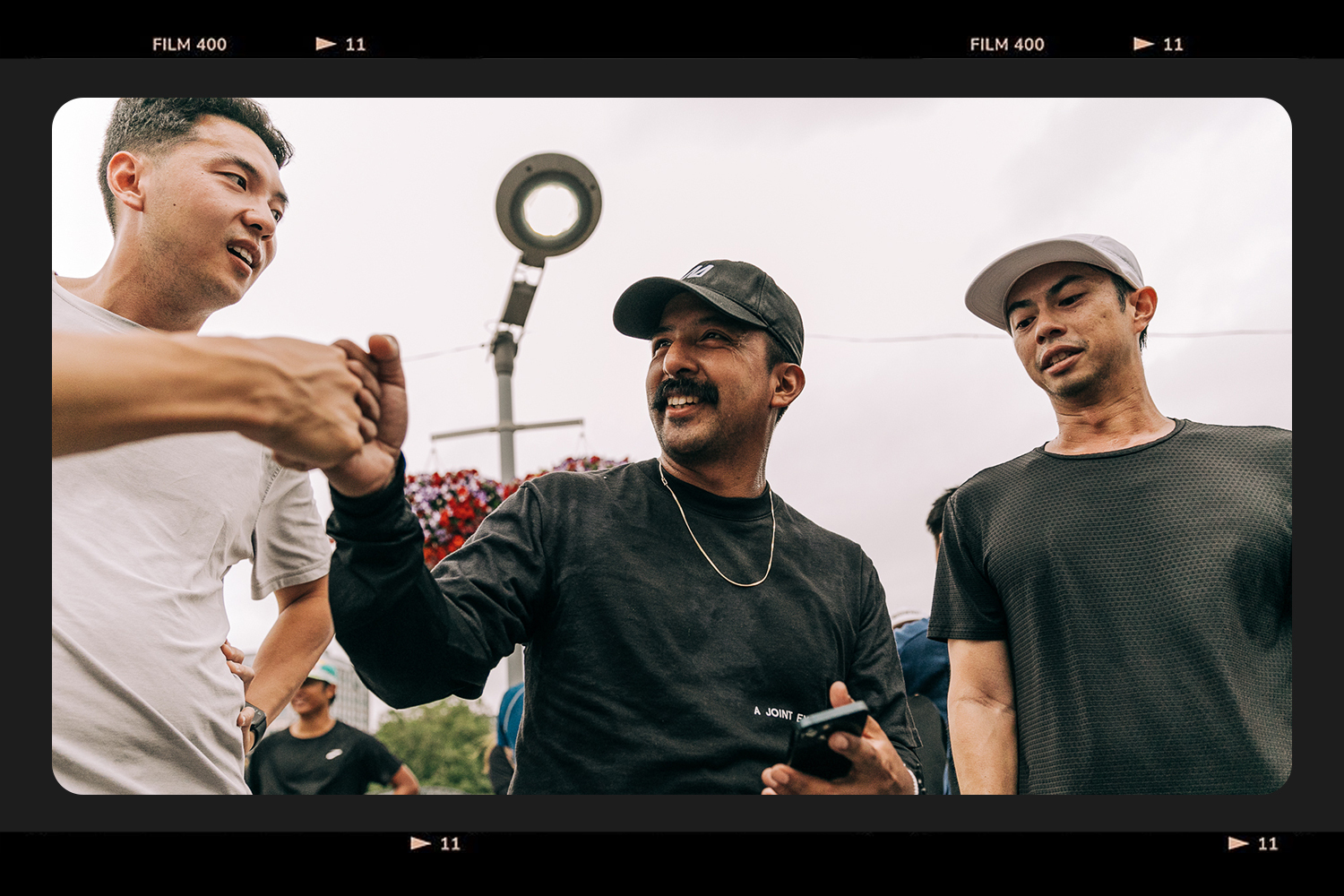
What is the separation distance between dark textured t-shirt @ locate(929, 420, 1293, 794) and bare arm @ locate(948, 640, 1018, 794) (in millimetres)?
25

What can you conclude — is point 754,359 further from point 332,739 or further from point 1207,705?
point 332,739

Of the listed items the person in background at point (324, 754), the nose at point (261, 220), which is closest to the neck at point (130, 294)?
the nose at point (261, 220)

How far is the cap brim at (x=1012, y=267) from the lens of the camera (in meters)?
2.10

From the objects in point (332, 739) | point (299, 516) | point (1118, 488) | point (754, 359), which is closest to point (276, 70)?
point (299, 516)

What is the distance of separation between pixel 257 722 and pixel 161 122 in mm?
1254

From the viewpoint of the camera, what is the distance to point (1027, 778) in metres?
1.96

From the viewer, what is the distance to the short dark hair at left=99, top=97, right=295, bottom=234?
186cm

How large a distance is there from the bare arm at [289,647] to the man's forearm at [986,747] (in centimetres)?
138

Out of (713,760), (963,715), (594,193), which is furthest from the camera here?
(594,193)

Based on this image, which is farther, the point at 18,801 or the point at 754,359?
the point at 754,359

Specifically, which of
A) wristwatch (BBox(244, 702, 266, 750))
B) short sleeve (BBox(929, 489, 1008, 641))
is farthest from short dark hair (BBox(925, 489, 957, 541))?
wristwatch (BBox(244, 702, 266, 750))

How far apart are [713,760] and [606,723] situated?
0.21 m

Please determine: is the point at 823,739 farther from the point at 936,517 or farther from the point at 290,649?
the point at 936,517

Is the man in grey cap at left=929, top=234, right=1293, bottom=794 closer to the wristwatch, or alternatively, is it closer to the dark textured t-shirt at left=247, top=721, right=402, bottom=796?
the wristwatch
